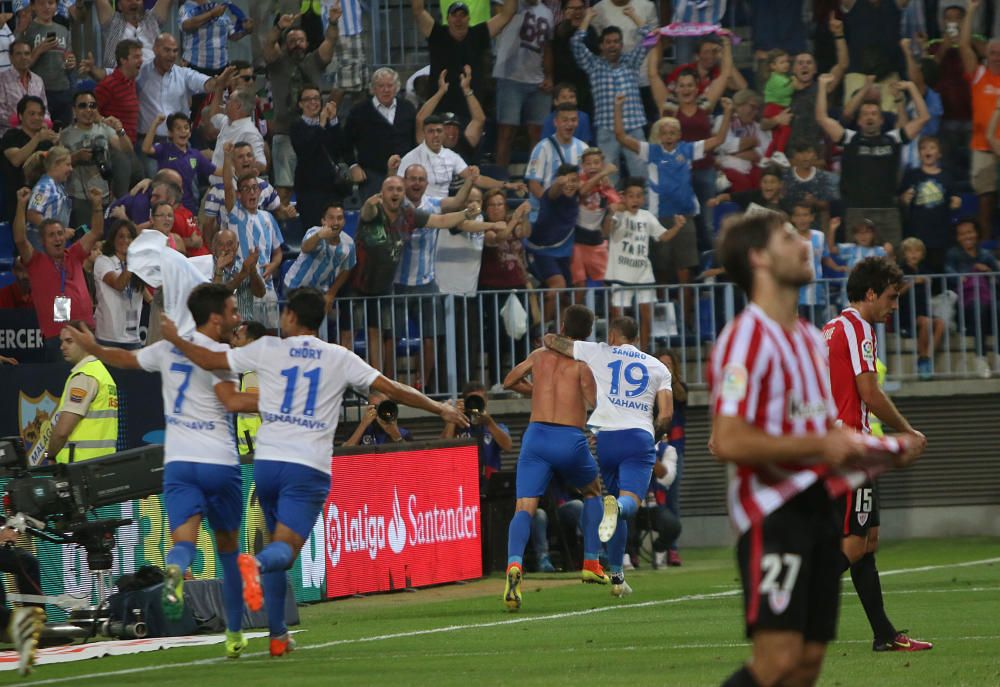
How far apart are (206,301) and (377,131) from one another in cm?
985

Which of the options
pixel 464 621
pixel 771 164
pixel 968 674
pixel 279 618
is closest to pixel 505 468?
pixel 771 164

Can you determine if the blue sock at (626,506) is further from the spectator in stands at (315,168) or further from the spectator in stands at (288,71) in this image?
the spectator in stands at (288,71)

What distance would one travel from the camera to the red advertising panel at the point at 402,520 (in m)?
16.1

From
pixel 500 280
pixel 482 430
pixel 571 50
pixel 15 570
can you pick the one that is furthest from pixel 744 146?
pixel 15 570

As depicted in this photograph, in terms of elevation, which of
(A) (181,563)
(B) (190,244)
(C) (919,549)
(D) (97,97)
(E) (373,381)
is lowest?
(C) (919,549)

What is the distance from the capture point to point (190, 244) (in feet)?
57.6

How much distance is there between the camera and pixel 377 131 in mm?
20656

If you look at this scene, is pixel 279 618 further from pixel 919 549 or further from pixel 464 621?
pixel 919 549

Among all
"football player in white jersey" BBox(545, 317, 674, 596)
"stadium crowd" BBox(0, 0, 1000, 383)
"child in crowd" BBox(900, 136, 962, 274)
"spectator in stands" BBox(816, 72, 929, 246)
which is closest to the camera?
"football player in white jersey" BBox(545, 317, 674, 596)

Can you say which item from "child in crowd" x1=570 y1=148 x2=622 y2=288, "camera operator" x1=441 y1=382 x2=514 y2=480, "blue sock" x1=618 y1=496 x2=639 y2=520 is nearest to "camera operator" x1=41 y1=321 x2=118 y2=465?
"blue sock" x1=618 y1=496 x2=639 y2=520

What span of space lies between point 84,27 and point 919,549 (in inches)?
457

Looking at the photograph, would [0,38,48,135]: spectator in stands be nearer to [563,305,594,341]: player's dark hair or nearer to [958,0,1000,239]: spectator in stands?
[563,305,594,341]: player's dark hair

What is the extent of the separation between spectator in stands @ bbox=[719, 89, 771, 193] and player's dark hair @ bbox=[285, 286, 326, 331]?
36.9 ft

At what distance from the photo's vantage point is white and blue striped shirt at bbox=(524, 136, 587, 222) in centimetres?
2059
